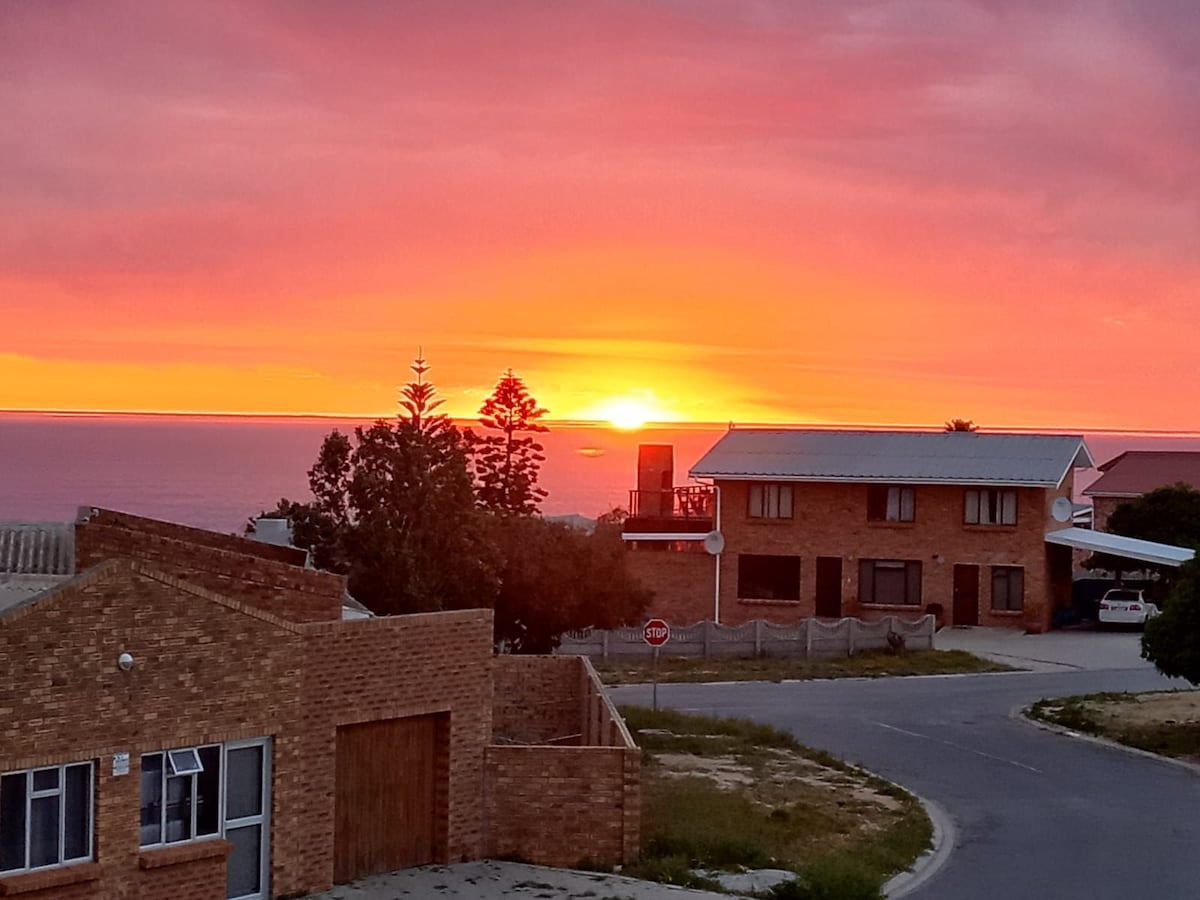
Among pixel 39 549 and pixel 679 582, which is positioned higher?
pixel 39 549

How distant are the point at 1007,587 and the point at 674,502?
14277 mm

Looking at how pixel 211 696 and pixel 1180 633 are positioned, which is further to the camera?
pixel 1180 633

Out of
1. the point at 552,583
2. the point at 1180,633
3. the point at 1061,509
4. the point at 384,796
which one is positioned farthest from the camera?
the point at 1061,509

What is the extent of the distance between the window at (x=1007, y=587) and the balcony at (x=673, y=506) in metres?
11.1

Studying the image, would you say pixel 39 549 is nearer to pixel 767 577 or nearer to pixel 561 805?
pixel 561 805

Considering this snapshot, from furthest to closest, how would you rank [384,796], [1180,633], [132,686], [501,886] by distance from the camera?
[1180,633], [384,796], [501,886], [132,686]

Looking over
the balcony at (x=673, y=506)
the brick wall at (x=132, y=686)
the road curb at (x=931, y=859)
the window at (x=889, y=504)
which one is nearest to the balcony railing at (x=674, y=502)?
the balcony at (x=673, y=506)

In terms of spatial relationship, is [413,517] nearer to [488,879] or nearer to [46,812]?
[488,879]

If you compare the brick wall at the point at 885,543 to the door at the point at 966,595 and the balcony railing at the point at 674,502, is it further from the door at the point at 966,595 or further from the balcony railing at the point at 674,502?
the balcony railing at the point at 674,502

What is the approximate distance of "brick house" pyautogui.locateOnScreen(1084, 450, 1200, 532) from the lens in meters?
81.6

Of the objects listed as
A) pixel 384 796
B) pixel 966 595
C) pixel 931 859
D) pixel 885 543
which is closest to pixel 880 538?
pixel 885 543

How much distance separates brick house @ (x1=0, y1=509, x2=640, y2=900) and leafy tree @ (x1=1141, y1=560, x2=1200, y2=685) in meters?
13.8

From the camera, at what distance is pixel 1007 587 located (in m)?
56.2

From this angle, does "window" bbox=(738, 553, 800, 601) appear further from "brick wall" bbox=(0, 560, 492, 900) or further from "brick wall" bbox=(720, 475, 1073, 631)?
"brick wall" bbox=(0, 560, 492, 900)
